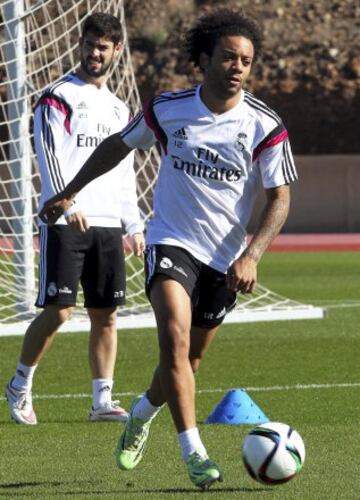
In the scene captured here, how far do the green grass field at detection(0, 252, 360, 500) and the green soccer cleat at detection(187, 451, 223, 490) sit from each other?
0.06 metres

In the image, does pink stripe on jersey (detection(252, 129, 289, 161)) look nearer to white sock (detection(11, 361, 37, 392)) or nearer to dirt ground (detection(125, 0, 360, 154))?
white sock (detection(11, 361, 37, 392))

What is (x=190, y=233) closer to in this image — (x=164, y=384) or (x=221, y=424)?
(x=164, y=384)

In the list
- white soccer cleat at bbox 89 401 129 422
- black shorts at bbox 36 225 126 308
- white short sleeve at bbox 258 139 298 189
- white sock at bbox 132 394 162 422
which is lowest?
white soccer cleat at bbox 89 401 129 422

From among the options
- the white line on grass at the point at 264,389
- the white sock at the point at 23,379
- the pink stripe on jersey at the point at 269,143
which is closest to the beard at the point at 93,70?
the white sock at the point at 23,379

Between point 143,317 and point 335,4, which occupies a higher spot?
point 143,317

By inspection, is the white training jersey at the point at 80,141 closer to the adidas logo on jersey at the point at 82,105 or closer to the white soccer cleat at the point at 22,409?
the adidas logo on jersey at the point at 82,105

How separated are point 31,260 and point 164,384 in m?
7.97

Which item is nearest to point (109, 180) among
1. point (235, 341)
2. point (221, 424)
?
point (221, 424)

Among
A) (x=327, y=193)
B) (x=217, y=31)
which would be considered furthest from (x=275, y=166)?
(x=327, y=193)

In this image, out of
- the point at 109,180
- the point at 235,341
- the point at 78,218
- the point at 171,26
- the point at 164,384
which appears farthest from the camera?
the point at 171,26

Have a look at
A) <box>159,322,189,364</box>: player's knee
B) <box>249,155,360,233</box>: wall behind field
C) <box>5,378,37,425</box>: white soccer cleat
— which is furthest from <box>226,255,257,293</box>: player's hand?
<box>249,155,360,233</box>: wall behind field

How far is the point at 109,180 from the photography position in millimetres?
9867

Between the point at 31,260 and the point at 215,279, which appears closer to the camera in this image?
the point at 215,279

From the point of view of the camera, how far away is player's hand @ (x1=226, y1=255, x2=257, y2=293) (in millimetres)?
7184
